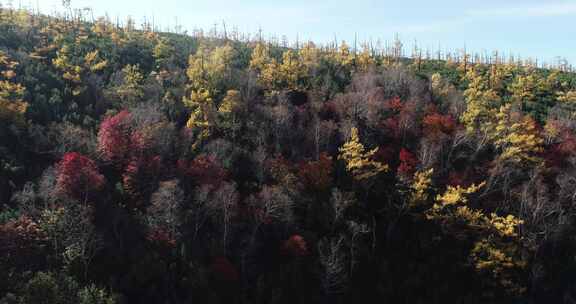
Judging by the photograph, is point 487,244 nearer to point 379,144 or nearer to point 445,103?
point 379,144

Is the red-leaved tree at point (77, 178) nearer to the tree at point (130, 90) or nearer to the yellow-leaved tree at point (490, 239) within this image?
the tree at point (130, 90)

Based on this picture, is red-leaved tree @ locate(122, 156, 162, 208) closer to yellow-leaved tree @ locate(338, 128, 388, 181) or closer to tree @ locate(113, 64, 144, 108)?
tree @ locate(113, 64, 144, 108)

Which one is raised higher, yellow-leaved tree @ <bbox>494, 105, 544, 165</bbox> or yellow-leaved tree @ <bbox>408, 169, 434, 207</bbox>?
yellow-leaved tree @ <bbox>494, 105, 544, 165</bbox>

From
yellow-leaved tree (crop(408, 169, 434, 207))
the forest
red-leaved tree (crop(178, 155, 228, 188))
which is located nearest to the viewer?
the forest

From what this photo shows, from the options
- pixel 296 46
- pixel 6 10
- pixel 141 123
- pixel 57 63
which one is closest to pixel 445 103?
pixel 141 123

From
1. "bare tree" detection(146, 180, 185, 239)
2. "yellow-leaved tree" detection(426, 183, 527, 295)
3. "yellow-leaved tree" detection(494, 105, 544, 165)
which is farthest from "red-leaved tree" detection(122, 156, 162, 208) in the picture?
"yellow-leaved tree" detection(494, 105, 544, 165)
